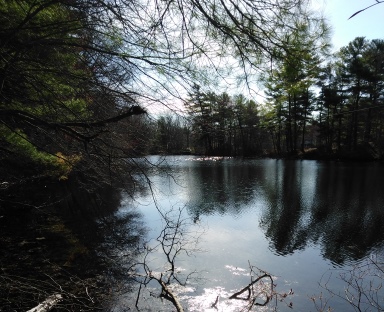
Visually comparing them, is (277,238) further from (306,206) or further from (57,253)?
(57,253)

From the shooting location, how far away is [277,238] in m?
9.23

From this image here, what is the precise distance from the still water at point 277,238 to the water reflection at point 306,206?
3cm

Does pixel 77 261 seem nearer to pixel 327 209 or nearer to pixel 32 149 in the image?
pixel 32 149

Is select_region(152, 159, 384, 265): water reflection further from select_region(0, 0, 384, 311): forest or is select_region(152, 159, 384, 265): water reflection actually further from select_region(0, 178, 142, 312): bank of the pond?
select_region(0, 178, 142, 312): bank of the pond

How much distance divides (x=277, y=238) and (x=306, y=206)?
432 centimetres

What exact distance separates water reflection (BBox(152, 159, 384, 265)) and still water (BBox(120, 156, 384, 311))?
0.03m

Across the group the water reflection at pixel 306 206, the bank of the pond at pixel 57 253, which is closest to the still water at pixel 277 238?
the water reflection at pixel 306 206

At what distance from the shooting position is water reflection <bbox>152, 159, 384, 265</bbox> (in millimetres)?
8719

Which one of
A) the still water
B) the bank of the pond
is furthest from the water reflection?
the bank of the pond

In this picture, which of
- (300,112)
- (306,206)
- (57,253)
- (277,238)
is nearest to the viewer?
(57,253)

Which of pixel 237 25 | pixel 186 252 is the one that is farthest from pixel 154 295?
pixel 237 25

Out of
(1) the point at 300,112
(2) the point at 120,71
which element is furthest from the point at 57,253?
(1) the point at 300,112

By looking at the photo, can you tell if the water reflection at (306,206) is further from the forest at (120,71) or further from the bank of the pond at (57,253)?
the bank of the pond at (57,253)

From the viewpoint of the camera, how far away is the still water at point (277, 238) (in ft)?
18.9
